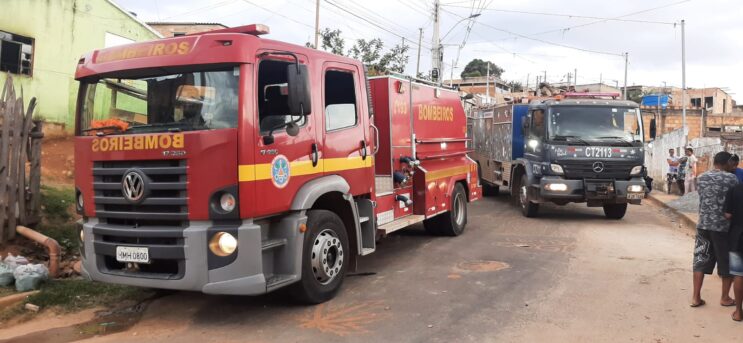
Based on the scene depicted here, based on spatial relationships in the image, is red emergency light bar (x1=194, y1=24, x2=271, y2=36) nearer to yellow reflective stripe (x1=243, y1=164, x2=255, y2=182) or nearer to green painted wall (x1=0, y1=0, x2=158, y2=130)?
yellow reflective stripe (x1=243, y1=164, x2=255, y2=182)

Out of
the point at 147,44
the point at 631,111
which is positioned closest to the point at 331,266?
the point at 147,44

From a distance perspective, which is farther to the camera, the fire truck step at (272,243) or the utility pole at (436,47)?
the utility pole at (436,47)

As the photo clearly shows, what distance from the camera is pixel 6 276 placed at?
221 inches

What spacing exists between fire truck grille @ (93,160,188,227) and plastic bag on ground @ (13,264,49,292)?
58.2 inches

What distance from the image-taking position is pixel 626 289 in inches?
237

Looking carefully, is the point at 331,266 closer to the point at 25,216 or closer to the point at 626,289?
the point at 626,289

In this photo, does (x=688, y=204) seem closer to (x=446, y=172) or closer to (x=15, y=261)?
(x=446, y=172)

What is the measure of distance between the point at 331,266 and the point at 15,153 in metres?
4.21

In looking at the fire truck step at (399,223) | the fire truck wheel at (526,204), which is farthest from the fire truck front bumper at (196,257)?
the fire truck wheel at (526,204)

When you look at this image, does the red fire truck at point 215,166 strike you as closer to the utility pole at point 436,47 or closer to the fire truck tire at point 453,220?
the fire truck tire at point 453,220

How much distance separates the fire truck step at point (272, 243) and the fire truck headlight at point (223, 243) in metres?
0.28

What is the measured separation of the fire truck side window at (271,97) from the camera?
4668 mm

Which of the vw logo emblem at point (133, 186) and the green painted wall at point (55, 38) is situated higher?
the green painted wall at point (55, 38)

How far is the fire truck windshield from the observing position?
453cm
